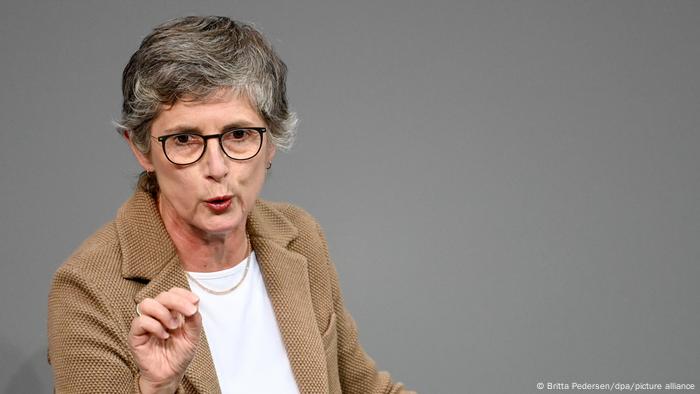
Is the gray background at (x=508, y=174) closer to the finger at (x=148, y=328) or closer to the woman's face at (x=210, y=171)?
the woman's face at (x=210, y=171)

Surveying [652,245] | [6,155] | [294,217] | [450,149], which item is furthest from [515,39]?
[6,155]

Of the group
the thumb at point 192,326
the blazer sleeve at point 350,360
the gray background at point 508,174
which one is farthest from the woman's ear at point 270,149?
the gray background at point 508,174

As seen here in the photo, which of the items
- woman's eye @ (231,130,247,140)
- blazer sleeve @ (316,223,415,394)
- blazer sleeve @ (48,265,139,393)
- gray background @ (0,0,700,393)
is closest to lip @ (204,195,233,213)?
woman's eye @ (231,130,247,140)

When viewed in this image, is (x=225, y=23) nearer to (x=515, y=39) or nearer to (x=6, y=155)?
(x=6, y=155)

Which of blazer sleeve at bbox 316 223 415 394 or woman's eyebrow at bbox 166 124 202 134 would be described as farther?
blazer sleeve at bbox 316 223 415 394

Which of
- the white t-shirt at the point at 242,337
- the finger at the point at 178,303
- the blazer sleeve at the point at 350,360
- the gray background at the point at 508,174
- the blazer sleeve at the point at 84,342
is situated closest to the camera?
the finger at the point at 178,303

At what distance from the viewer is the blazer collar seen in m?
1.64

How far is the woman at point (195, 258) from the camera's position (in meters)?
1.52

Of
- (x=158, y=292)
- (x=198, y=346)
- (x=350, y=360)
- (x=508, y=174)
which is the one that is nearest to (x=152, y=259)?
(x=158, y=292)

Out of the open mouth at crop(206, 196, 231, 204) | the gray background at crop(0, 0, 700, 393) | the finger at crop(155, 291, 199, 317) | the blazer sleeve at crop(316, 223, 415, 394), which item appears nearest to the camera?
the finger at crop(155, 291, 199, 317)

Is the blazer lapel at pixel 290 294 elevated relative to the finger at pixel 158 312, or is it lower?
elevated

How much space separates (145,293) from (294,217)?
19.5 inches

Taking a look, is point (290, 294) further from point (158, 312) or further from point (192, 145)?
point (158, 312)

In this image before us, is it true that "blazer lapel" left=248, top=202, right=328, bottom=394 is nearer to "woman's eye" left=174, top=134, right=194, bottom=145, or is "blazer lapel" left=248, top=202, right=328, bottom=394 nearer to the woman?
the woman
